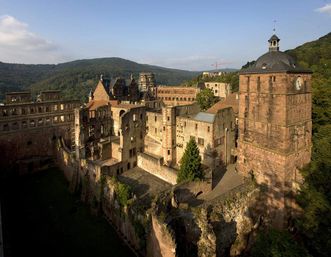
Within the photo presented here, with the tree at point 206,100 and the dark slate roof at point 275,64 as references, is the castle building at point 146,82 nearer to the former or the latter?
the tree at point 206,100

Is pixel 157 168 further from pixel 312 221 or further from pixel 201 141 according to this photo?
pixel 312 221

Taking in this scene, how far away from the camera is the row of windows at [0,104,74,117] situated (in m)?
43.0

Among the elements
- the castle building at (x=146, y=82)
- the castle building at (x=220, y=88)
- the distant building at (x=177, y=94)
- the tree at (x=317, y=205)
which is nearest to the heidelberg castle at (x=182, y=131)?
the tree at (x=317, y=205)

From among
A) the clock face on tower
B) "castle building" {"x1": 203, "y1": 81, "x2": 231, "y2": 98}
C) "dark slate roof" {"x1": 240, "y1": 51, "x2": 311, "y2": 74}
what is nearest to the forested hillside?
the clock face on tower

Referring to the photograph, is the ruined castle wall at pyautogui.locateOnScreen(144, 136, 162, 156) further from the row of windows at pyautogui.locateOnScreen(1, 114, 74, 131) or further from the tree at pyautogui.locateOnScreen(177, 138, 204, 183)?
the row of windows at pyautogui.locateOnScreen(1, 114, 74, 131)

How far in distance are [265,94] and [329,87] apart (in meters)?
19.4

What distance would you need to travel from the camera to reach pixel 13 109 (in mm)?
43500

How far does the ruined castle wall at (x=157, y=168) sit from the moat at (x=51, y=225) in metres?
9.94

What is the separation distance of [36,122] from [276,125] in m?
37.7

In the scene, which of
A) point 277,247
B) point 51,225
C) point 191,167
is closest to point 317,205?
point 277,247

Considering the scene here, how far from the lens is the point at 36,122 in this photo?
153 feet

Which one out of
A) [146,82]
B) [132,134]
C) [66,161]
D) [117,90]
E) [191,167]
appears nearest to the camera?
[191,167]

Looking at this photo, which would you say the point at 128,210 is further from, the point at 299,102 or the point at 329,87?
the point at 329,87

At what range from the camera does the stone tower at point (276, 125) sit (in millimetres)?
28469
